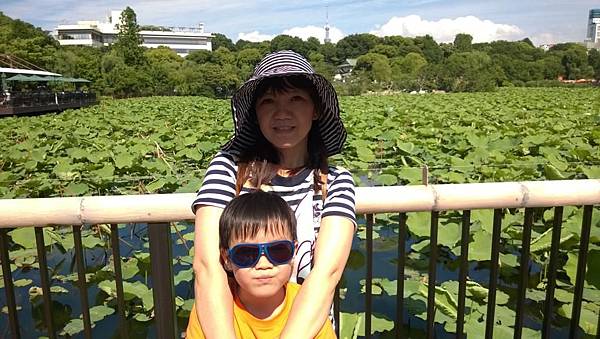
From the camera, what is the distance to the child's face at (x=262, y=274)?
102 centimetres

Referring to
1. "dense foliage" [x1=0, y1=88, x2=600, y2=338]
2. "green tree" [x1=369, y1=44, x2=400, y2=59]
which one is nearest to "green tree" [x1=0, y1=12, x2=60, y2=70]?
"dense foliage" [x1=0, y1=88, x2=600, y2=338]

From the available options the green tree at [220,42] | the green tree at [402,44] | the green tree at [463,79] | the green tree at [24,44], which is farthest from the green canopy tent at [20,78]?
the green tree at [220,42]

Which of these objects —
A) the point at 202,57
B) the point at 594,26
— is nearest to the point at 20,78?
the point at 202,57

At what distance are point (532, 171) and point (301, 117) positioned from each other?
358cm

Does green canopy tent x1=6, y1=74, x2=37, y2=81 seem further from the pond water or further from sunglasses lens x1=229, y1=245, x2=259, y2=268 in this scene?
sunglasses lens x1=229, y1=245, x2=259, y2=268

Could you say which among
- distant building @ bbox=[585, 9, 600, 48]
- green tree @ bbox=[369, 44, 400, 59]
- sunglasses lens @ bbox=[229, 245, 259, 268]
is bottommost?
sunglasses lens @ bbox=[229, 245, 259, 268]

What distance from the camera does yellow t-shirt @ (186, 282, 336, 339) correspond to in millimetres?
1066

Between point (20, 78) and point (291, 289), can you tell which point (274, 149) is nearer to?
point (291, 289)

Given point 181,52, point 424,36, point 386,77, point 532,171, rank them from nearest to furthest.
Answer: point 532,171, point 386,77, point 424,36, point 181,52

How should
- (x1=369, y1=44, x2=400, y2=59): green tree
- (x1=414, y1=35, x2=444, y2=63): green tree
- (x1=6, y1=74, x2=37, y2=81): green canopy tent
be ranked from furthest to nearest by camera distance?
(x1=369, y1=44, x2=400, y2=59): green tree < (x1=414, y1=35, x2=444, y2=63): green tree < (x1=6, y1=74, x2=37, y2=81): green canopy tent

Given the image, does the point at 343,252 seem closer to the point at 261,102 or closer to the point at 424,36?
the point at 261,102

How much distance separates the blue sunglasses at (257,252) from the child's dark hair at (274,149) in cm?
21

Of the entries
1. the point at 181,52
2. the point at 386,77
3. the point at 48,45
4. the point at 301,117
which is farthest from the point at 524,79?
the point at 181,52

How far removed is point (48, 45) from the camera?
123ft
